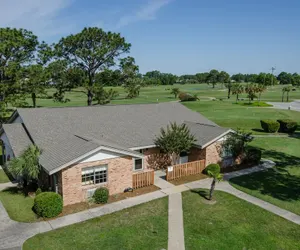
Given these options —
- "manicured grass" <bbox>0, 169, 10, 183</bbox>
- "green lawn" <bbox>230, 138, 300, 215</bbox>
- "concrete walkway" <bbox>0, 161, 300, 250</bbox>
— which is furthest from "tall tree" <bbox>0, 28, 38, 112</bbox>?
"green lawn" <bbox>230, 138, 300, 215</bbox>

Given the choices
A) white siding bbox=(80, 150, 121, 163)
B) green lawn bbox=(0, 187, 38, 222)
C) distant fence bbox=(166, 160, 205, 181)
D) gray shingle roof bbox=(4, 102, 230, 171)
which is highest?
gray shingle roof bbox=(4, 102, 230, 171)

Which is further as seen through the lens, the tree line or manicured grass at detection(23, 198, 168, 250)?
the tree line

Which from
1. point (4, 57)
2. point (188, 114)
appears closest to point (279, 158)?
point (188, 114)

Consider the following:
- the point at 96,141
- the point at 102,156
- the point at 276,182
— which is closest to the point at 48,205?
the point at 102,156

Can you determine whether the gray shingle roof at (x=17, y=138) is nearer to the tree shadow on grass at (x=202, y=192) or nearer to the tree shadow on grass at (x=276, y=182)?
the tree shadow on grass at (x=202, y=192)

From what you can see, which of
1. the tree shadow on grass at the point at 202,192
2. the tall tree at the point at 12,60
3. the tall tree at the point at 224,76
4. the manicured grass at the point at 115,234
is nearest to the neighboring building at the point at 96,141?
the manicured grass at the point at 115,234

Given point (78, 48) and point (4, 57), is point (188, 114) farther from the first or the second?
point (4, 57)

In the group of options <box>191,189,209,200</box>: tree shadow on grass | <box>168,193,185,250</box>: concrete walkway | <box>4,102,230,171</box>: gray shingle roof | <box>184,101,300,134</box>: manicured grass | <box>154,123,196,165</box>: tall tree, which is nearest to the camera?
<box>168,193,185,250</box>: concrete walkway

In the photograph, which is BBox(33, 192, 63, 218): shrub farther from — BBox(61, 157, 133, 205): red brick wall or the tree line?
the tree line
